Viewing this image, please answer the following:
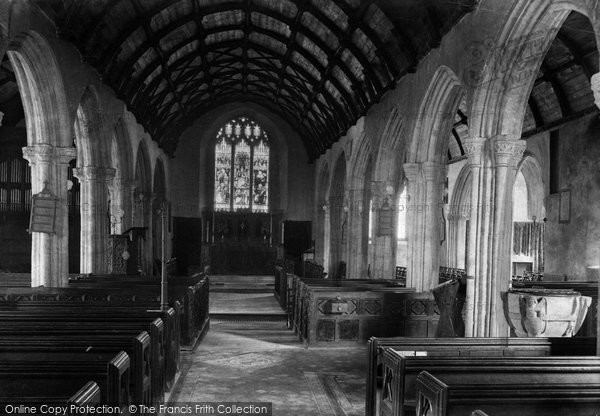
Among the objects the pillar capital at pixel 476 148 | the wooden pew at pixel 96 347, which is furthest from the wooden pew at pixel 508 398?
the pillar capital at pixel 476 148

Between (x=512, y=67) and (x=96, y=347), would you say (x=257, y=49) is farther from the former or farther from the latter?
(x=96, y=347)

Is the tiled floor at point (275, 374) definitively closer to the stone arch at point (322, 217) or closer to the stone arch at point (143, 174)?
the stone arch at point (143, 174)

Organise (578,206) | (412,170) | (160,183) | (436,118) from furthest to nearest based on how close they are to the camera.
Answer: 1. (160,183)
2. (578,206)
3. (412,170)
4. (436,118)

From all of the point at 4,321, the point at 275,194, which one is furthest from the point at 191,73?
the point at 4,321

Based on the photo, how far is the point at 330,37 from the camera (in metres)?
14.4

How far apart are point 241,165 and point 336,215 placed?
6.06m

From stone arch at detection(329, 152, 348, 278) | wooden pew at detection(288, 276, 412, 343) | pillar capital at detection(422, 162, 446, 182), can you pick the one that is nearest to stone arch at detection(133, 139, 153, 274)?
stone arch at detection(329, 152, 348, 278)

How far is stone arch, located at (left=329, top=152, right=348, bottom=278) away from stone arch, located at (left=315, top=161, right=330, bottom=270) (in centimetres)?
83

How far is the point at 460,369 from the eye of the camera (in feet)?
12.8

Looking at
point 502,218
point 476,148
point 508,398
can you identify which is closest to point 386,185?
point 476,148

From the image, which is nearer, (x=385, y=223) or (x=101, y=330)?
(x=101, y=330)

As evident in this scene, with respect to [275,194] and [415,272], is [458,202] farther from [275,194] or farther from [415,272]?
[275,194]

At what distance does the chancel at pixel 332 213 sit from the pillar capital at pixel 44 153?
0.15 ft

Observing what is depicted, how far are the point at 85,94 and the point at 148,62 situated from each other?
3435mm
